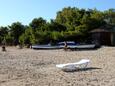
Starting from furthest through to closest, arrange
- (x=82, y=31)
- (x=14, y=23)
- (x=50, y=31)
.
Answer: (x=14, y=23) → (x=50, y=31) → (x=82, y=31)

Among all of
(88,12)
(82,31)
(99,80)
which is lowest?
(99,80)

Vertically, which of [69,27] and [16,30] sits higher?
[16,30]

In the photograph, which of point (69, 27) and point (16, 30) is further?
point (16, 30)

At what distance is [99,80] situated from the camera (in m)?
15.5

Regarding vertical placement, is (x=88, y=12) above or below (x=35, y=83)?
above

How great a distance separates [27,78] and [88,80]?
10.8 ft

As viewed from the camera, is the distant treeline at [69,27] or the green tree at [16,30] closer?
the distant treeline at [69,27]

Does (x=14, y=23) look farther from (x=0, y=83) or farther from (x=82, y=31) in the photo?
(x=0, y=83)

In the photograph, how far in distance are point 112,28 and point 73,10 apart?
7.73 meters

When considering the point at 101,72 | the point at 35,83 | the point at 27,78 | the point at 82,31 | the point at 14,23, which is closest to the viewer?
the point at 35,83

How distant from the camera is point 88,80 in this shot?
1552 cm

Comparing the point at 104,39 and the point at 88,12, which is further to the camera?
the point at 88,12

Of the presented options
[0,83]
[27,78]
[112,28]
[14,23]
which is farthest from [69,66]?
[14,23]

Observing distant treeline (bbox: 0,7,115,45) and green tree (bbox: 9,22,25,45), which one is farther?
green tree (bbox: 9,22,25,45)
